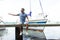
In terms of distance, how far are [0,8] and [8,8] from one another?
1.12 feet

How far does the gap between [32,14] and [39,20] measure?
0.44 meters

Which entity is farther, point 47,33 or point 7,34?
point 47,33

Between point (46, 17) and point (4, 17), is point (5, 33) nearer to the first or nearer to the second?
point (4, 17)

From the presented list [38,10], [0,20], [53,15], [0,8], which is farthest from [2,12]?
[53,15]

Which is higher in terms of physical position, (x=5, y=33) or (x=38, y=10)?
(x=38, y=10)

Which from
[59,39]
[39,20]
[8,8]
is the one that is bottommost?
[59,39]

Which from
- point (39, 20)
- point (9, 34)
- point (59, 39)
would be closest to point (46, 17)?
point (39, 20)

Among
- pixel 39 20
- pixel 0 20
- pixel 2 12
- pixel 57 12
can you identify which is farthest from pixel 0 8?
pixel 57 12

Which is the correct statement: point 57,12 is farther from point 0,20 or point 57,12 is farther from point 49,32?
point 0,20

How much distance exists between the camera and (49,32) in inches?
301

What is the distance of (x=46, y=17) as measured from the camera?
7.80 m

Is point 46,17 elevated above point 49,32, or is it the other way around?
point 46,17

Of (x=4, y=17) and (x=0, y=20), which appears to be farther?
(x=4, y=17)

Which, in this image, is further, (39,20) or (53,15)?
(53,15)
